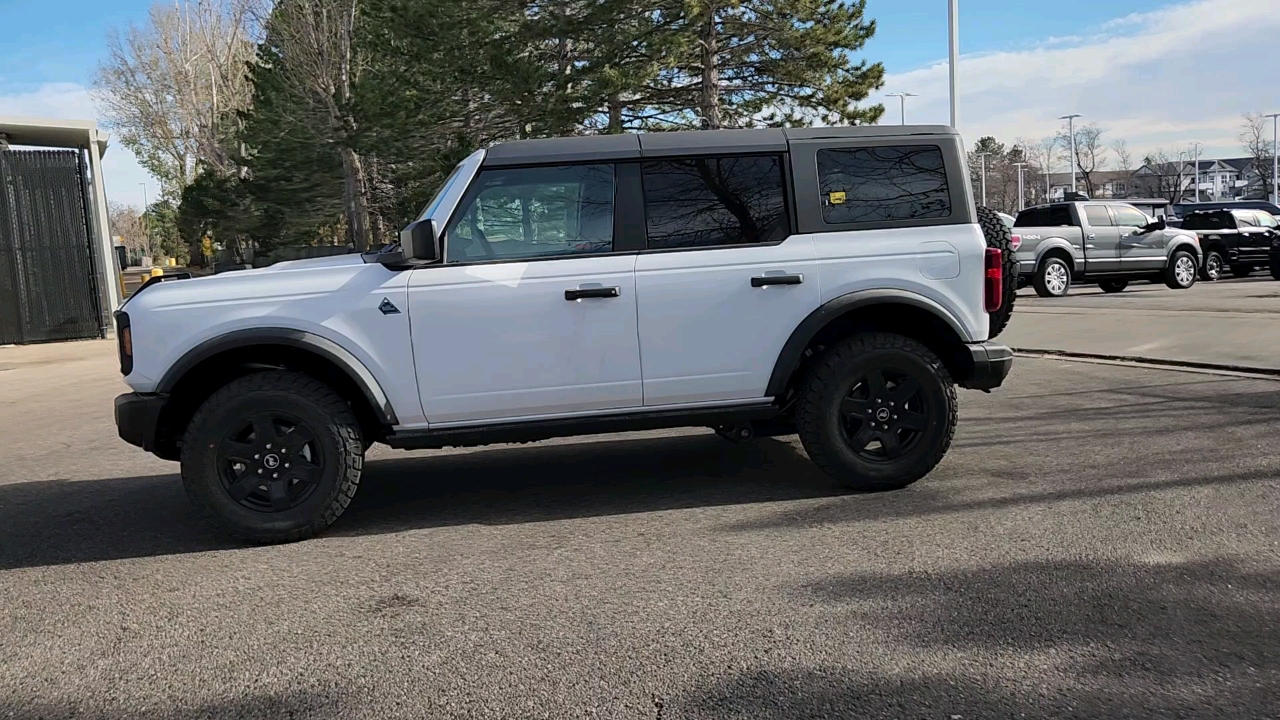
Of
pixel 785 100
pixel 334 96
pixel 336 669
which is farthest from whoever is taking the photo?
pixel 334 96

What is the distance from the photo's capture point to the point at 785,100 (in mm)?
26125

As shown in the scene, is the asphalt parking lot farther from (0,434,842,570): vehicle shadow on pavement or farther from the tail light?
the tail light

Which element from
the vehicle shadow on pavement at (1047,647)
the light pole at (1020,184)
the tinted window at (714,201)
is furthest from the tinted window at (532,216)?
the light pole at (1020,184)

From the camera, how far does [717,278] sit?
17.4 feet

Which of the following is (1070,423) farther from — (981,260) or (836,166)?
(836,166)

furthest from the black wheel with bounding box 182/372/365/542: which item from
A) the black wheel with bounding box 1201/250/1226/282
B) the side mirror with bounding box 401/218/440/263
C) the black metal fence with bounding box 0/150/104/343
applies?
the black wheel with bounding box 1201/250/1226/282

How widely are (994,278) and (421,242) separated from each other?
120 inches

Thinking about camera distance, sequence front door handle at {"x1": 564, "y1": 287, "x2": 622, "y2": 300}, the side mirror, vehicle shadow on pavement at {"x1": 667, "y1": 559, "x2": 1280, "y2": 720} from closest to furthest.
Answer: vehicle shadow on pavement at {"x1": 667, "y1": 559, "x2": 1280, "y2": 720}
the side mirror
front door handle at {"x1": 564, "y1": 287, "x2": 622, "y2": 300}

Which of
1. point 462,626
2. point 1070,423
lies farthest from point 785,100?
point 462,626

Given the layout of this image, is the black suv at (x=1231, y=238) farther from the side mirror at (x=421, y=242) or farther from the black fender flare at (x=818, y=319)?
the side mirror at (x=421, y=242)

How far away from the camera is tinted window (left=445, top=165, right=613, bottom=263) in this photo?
5.24 m

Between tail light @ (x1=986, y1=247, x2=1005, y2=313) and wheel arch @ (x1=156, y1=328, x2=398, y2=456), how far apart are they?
324cm

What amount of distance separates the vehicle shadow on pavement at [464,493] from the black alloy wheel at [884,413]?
15.7 inches

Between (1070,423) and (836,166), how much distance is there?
10.0 ft
